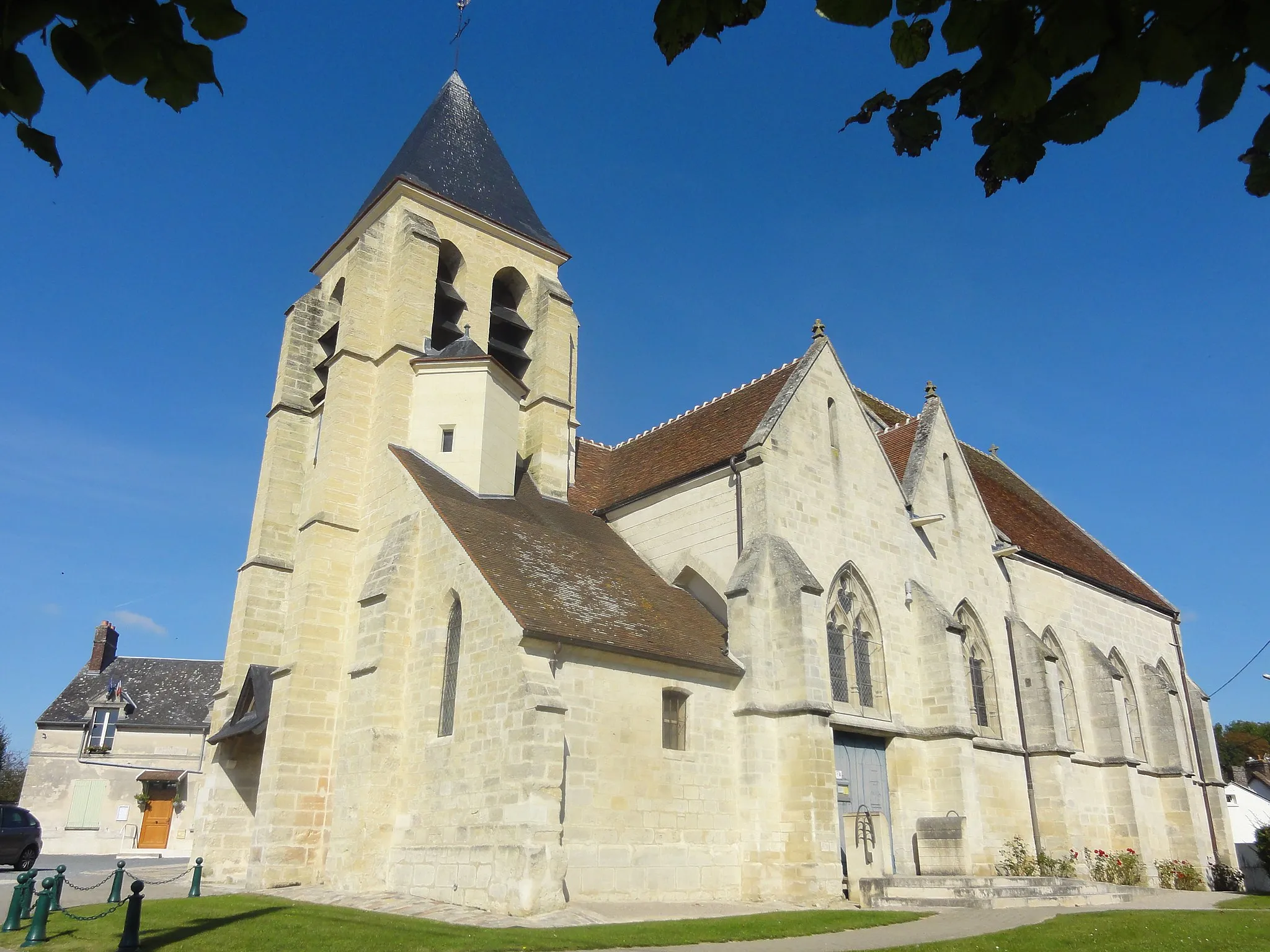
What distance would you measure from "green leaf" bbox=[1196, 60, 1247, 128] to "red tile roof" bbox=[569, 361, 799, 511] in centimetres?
1526

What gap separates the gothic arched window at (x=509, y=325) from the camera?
23.9 m

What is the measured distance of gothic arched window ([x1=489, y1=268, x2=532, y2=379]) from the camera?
23938 millimetres

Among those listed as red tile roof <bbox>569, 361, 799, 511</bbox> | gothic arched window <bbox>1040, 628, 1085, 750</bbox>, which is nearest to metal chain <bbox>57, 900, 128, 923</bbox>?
red tile roof <bbox>569, 361, 799, 511</bbox>

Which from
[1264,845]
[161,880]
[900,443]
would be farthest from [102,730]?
[1264,845]

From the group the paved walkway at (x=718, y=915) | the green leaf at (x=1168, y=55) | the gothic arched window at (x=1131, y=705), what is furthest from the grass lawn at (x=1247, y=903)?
the green leaf at (x=1168, y=55)

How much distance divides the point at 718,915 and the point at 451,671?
18.5 ft

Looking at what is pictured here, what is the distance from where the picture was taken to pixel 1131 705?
26.3 meters

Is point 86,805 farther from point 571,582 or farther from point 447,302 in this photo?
point 571,582

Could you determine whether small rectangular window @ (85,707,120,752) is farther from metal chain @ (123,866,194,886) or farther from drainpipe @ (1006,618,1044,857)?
drainpipe @ (1006,618,1044,857)

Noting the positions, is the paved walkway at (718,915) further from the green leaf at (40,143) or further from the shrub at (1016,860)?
the green leaf at (40,143)

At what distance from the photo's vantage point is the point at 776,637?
16.3m

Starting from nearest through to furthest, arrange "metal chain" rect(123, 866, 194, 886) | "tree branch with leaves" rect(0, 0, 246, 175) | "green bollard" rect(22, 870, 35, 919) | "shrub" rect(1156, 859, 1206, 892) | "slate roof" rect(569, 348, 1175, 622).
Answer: "tree branch with leaves" rect(0, 0, 246, 175), "green bollard" rect(22, 870, 35, 919), "metal chain" rect(123, 866, 194, 886), "slate roof" rect(569, 348, 1175, 622), "shrub" rect(1156, 859, 1206, 892)

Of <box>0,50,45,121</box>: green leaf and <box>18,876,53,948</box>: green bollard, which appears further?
<box>18,876,53,948</box>: green bollard

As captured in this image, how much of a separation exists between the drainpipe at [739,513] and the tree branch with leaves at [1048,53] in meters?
14.7
